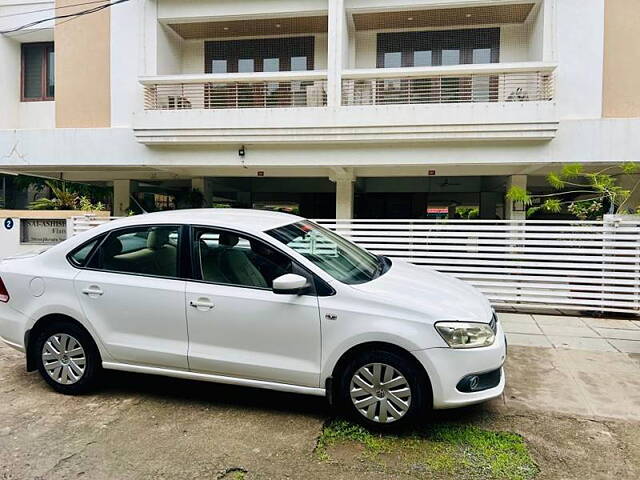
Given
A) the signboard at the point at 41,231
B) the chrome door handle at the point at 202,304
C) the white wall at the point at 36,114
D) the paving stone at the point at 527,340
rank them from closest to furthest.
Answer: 1. the chrome door handle at the point at 202,304
2. the paving stone at the point at 527,340
3. the signboard at the point at 41,231
4. the white wall at the point at 36,114

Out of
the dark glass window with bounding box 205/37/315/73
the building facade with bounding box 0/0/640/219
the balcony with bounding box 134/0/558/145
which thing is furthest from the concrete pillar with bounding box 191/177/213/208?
the dark glass window with bounding box 205/37/315/73

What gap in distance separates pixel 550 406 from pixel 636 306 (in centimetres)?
427

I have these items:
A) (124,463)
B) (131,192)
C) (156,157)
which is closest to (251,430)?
(124,463)

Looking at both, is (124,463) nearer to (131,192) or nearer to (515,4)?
(515,4)

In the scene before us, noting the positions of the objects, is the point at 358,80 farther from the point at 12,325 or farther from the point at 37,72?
the point at 37,72

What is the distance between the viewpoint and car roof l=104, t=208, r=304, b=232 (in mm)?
4047

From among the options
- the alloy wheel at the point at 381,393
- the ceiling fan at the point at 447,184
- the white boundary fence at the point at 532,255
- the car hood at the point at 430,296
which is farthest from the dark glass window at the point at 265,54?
the alloy wheel at the point at 381,393

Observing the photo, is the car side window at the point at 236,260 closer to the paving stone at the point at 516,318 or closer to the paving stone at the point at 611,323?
the paving stone at the point at 516,318

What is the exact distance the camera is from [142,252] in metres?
4.19

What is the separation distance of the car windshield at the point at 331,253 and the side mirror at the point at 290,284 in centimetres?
29

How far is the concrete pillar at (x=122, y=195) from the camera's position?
577 inches

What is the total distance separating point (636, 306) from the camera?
721cm

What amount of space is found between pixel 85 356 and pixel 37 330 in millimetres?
526

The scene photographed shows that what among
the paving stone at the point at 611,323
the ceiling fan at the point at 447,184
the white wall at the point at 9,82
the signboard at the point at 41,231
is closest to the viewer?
the paving stone at the point at 611,323
